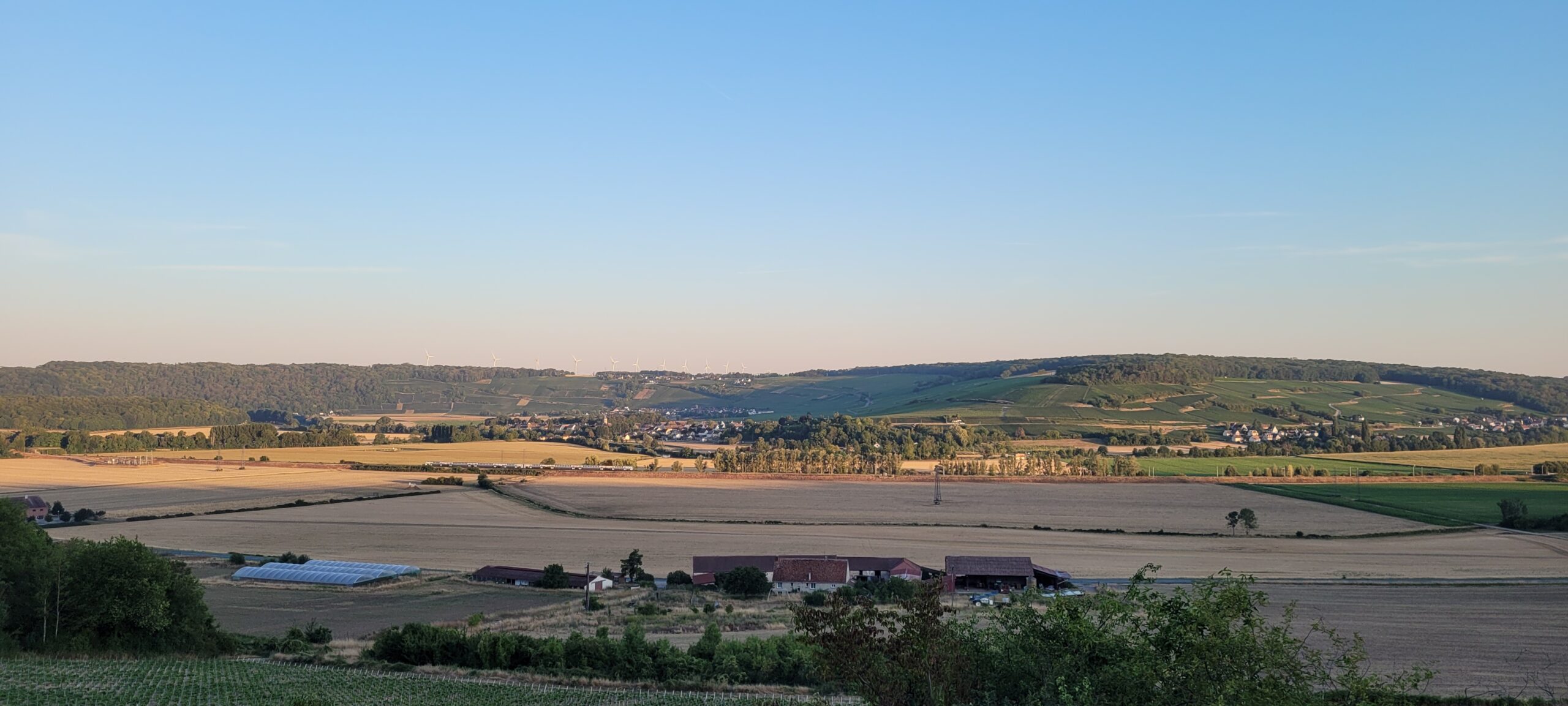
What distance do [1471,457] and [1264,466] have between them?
22672 millimetres

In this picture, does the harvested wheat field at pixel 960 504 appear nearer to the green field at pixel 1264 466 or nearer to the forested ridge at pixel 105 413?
the green field at pixel 1264 466

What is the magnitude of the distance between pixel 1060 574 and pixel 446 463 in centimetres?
8418

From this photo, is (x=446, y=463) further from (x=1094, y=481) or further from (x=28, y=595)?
(x=28, y=595)

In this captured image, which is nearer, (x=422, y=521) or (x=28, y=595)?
(x=28, y=595)

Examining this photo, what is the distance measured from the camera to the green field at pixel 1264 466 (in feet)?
329

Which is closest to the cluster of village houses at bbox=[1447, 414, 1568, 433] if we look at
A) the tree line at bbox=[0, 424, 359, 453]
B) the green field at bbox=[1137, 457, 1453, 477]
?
the green field at bbox=[1137, 457, 1453, 477]

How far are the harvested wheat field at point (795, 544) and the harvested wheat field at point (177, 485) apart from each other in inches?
352

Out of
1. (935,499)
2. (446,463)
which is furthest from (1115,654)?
(446,463)

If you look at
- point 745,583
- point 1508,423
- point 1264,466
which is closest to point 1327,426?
point 1508,423

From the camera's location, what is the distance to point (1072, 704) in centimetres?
1478

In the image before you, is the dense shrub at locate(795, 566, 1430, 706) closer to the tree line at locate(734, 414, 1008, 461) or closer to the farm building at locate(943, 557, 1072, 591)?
the farm building at locate(943, 557, 1072, 591)

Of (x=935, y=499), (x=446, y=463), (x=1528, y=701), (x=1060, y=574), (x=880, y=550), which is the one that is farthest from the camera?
(x=446, y=463)

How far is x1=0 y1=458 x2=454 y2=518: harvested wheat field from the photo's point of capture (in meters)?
75.1

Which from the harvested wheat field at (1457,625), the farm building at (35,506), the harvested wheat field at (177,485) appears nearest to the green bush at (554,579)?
the harvested wheat field at (1457,625)
